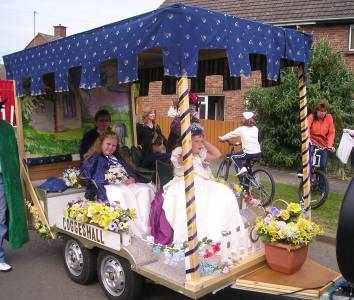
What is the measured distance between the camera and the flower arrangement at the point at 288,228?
3.77 m

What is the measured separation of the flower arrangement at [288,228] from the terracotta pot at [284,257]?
2.2 inches

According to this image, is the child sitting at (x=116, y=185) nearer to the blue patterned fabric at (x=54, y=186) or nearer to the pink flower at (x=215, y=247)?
the blue patterned fabric at (x=54, y=186)

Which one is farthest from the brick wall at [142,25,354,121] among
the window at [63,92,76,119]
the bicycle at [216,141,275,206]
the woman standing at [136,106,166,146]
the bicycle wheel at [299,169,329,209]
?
→ the window at [63,92,76,119]

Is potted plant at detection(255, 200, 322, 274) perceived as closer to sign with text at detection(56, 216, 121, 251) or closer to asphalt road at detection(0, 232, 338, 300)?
asphalt road at detection(0, 232, 338, 300)

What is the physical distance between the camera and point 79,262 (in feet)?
15.3

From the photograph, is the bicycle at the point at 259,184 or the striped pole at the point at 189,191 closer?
the striped pole at the point at 189,191

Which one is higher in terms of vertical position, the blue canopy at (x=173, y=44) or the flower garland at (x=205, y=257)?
the blue canopy at (x=173, y=44)

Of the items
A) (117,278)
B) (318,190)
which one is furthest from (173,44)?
(318,190)

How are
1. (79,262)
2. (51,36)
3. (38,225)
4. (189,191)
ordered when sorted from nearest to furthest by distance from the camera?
(189,191) < (79,262) < (38,225) < (51,36)

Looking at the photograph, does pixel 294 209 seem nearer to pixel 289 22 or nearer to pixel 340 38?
pixel 340 38

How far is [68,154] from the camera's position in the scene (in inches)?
244

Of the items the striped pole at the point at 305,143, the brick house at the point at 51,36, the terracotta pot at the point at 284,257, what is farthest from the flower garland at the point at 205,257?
the brick house at the point at 51,36

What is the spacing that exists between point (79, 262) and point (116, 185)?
0.92m

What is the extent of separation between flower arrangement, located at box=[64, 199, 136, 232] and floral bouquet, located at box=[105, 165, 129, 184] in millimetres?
423
